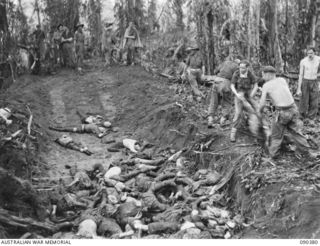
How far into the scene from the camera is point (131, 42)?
59.6ft

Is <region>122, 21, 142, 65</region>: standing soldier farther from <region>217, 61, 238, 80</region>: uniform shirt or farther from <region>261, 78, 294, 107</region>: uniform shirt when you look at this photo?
<region>261, 78, 294, 107</region>: uniform shirt

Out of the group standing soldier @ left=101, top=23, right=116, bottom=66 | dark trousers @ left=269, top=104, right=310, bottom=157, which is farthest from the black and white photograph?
standing soldier @ left=101, top=23, right=116, bottom=66

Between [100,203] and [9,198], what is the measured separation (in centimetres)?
161

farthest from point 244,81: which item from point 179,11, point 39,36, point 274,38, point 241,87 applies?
point 39,36

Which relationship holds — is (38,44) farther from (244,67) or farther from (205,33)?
(244,67)

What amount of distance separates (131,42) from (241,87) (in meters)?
10.4

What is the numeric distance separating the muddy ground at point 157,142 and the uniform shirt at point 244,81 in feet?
2.98

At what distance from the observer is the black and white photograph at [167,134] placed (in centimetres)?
659

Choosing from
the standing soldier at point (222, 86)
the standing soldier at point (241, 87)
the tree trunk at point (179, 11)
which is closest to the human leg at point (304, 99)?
Answer: the standing soldier at point (222, 86)

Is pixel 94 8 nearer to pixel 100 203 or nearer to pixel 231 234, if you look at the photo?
pixel 100 203

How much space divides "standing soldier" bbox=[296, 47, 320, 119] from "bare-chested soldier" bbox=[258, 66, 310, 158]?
226 cm

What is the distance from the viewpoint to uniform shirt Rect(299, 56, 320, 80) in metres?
9.26

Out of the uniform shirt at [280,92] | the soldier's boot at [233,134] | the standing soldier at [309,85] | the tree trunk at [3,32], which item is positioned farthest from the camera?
the tree trunk at [3,32]

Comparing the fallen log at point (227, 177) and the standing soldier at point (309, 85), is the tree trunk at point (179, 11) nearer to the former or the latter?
the standing soldier at point (309, 85)
